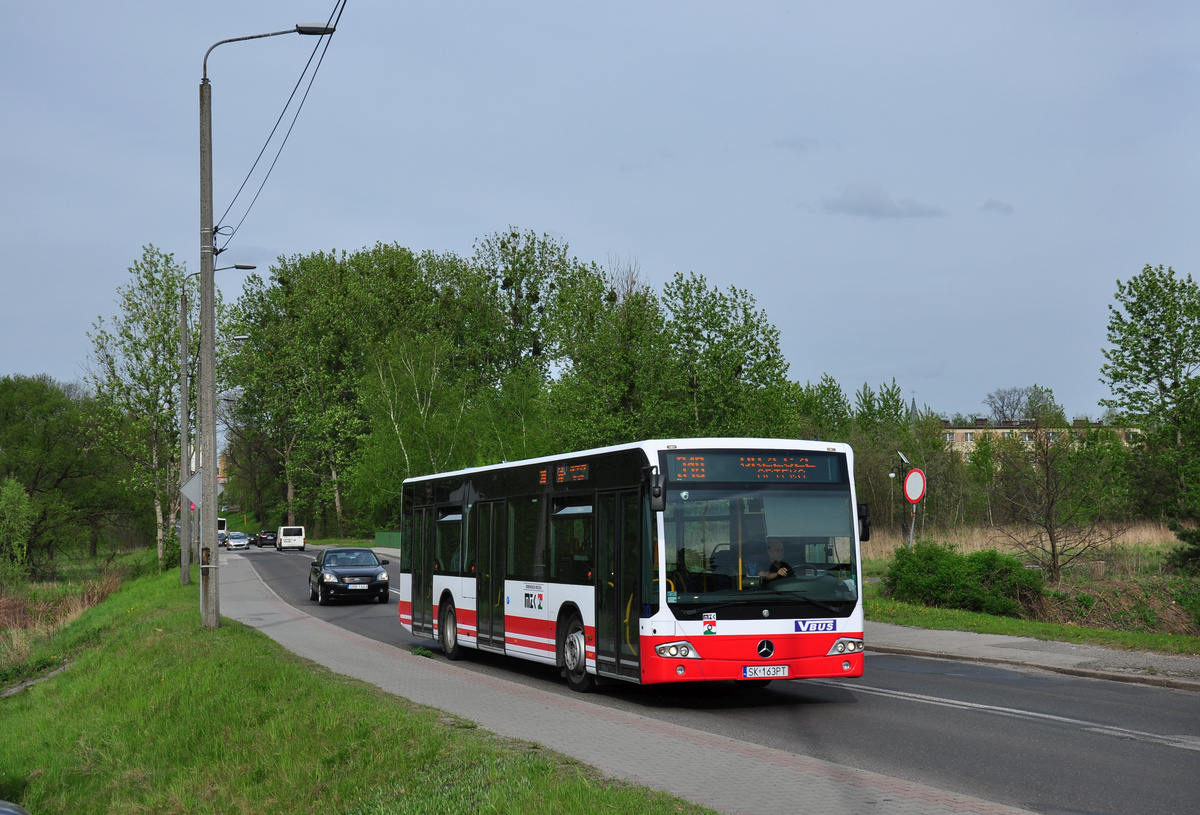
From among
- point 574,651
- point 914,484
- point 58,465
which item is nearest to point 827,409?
point 58,465

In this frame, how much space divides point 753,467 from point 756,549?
3.09 ft

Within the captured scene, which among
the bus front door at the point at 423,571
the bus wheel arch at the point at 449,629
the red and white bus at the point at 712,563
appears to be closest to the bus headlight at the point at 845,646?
the red and white bus at the point at 712,563

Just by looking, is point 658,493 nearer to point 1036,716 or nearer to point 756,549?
point 756,549

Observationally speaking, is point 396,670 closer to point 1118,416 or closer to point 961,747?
point 961,747

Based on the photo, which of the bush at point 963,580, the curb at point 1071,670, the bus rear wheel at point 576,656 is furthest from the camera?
the bush at point 963,580

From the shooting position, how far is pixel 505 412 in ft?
212

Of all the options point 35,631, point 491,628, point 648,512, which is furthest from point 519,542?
point 35,631

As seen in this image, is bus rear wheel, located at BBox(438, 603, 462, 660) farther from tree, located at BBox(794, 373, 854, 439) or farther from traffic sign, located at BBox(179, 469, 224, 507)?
tree, located at BBox(794, 373, 854, 439)

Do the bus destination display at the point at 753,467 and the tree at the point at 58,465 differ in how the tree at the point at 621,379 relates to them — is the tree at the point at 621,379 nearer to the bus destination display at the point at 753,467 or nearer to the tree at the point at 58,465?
the bus destination display at the point at 753,467

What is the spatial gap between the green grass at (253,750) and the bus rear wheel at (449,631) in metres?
2.74

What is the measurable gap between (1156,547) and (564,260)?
48.3 m

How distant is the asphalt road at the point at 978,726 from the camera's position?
8180 millimetres

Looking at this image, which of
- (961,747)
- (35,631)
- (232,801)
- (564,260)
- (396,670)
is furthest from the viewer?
(564,260)

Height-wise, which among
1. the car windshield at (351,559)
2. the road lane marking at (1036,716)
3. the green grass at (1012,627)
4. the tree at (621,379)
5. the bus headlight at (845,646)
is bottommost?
the road lane marking at (1036,716)
